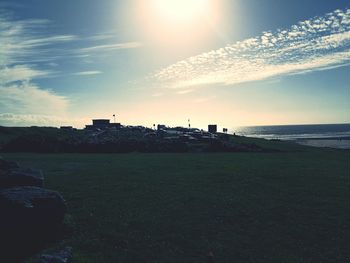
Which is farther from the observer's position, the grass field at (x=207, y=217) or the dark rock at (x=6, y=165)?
the dark rock at (x=6, y=165)

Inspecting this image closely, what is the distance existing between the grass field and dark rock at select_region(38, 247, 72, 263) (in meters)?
0.35

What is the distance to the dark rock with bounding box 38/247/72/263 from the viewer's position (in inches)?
434

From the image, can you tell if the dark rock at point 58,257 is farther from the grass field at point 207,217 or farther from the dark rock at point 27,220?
the dark rock at point 27,220

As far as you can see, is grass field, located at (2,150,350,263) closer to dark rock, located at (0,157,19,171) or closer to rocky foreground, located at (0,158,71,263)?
rocky foreground, located at (0,158,71,263)

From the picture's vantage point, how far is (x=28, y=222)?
13.0 m

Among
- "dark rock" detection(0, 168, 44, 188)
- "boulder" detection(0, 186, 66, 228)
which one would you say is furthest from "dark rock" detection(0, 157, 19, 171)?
"boulder" detection(0, 186, 66, 228)

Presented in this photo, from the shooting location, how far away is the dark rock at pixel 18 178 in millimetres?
15594

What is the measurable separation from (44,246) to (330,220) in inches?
498

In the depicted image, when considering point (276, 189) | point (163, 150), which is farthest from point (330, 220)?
point (163, 150)

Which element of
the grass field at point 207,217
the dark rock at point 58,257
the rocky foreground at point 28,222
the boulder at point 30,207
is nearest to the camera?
the dark rock at point 58,257

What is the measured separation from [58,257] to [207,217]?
7646mm

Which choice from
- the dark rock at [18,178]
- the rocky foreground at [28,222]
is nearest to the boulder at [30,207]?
the rocky foreground at [28,222]

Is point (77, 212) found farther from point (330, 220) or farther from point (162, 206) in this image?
point (330, 220)

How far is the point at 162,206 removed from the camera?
61.3 feet
